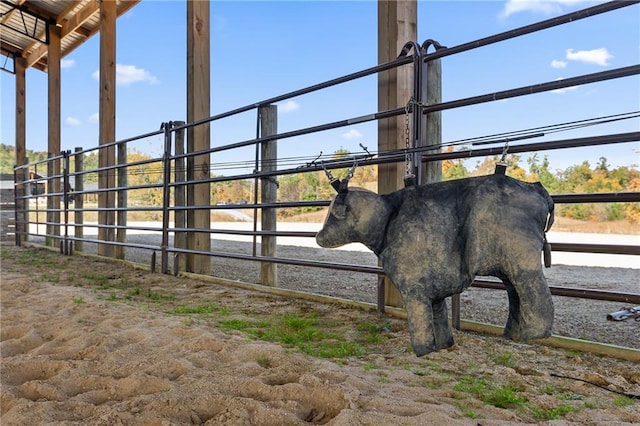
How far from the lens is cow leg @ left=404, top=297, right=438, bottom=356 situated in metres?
0.88

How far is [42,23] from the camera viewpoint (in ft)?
27.8

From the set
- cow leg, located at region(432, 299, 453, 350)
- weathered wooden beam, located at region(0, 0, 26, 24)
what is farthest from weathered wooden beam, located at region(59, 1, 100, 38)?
cow leg, located at region(432, 299, 453, 350)

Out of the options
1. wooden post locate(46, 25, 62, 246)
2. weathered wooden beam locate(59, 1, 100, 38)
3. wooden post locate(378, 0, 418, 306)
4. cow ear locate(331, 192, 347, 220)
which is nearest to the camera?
cow ear locate(331, 192, 347, 220)

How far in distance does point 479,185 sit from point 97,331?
84.2 inches

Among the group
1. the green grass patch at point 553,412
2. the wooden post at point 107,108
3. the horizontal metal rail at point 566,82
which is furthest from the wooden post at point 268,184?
the wooden post at point 107,108

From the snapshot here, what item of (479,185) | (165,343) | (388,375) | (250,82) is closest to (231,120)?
(165,343)

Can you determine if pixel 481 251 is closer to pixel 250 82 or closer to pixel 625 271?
pixel 625 271

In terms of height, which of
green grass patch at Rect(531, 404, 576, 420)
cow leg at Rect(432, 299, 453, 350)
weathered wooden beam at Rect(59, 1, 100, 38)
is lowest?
green grass patch at Rect(531, 404, 576, 420)

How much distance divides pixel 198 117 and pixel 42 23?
622 centimetres

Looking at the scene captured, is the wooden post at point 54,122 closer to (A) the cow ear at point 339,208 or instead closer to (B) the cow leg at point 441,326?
(A) the cow ear at point 339,208

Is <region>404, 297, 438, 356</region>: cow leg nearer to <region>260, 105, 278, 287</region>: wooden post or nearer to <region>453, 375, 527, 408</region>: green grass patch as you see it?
<region>453, 375, 527, 408</region>: green grass patch

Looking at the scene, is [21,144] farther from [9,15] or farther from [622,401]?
[622,401]

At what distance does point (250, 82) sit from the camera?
77.0 feet

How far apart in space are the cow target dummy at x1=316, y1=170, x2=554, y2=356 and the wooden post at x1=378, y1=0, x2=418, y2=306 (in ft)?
6.32
